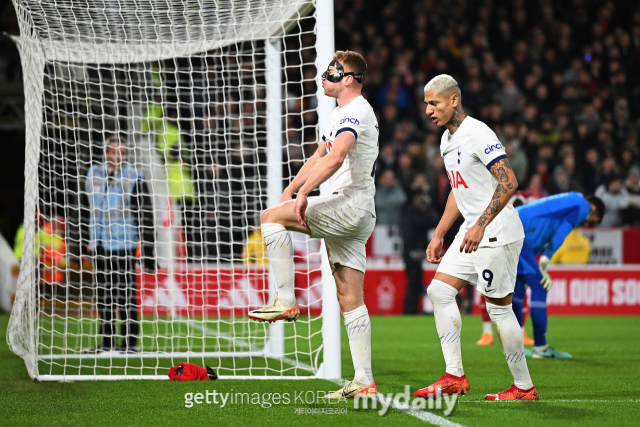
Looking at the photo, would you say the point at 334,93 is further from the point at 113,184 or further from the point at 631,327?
the point at 631,327

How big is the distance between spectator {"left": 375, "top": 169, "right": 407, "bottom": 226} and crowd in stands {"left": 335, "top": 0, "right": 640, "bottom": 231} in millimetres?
21

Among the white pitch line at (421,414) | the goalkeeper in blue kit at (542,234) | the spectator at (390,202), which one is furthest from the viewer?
the spectator at (390,202)

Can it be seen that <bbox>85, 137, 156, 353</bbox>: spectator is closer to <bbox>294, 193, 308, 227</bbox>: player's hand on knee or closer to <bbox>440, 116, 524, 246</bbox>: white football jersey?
<bbox>294, 193, 308, 227</bbox>: player's hand on knee

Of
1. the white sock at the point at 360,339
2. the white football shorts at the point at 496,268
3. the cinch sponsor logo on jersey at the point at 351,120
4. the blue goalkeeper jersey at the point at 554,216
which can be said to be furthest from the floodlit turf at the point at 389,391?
the cinch sponsor logo on jersey at the point at 351,120

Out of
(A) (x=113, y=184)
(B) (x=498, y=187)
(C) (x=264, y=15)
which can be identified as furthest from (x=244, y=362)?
(B) (x=498, y=187)

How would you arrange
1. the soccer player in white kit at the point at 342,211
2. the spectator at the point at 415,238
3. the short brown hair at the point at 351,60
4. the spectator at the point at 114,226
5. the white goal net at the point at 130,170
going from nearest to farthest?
the soccer player in white kit at the point at 342,211, the short brown hair at the point at 351,60, the white goal net at the point at 130,170, the spectator at the point at 114,226, the spectator at the point at 415,238

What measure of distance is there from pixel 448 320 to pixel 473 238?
69 centimetres

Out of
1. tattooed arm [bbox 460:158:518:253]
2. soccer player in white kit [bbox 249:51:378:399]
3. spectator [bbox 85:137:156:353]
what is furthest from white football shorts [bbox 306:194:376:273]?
spectator [bbox 85:137:156:353]

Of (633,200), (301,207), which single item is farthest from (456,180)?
(633,200)

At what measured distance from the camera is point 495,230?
16.7 ft

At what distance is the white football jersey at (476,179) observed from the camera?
5.03m

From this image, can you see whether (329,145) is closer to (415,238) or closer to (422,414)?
(422,414)

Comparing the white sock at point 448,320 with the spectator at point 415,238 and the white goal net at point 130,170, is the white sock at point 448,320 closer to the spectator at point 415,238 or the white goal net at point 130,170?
the white goal net at point 130,170

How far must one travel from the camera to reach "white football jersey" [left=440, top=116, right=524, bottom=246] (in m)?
5.03
